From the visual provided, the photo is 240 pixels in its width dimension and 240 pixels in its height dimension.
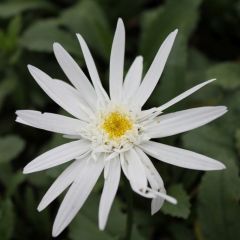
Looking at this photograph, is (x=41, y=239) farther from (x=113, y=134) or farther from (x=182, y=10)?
(x=182, y=10)

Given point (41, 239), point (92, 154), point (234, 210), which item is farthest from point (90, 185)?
point (41, 239)

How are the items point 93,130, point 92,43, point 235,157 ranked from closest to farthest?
point 93,130 → point 235,157 → point 92,43

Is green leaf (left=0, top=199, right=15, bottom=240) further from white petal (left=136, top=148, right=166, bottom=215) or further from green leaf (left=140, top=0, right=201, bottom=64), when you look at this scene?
green leaf (left=140, top=0, right=201, bottom=64)

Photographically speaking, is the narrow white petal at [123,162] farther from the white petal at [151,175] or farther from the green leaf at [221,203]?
the green leaf at [221,203]

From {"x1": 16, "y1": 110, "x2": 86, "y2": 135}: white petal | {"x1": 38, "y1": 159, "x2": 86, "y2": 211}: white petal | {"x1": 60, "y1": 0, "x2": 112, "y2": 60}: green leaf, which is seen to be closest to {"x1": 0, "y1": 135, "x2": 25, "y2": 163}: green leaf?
{"x1": 60, "y1": 0, "x2": 112, "y2": 60}: green leaf

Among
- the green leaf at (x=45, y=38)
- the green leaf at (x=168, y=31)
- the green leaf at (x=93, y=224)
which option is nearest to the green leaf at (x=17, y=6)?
the green leaf at (x=45, y=38)
